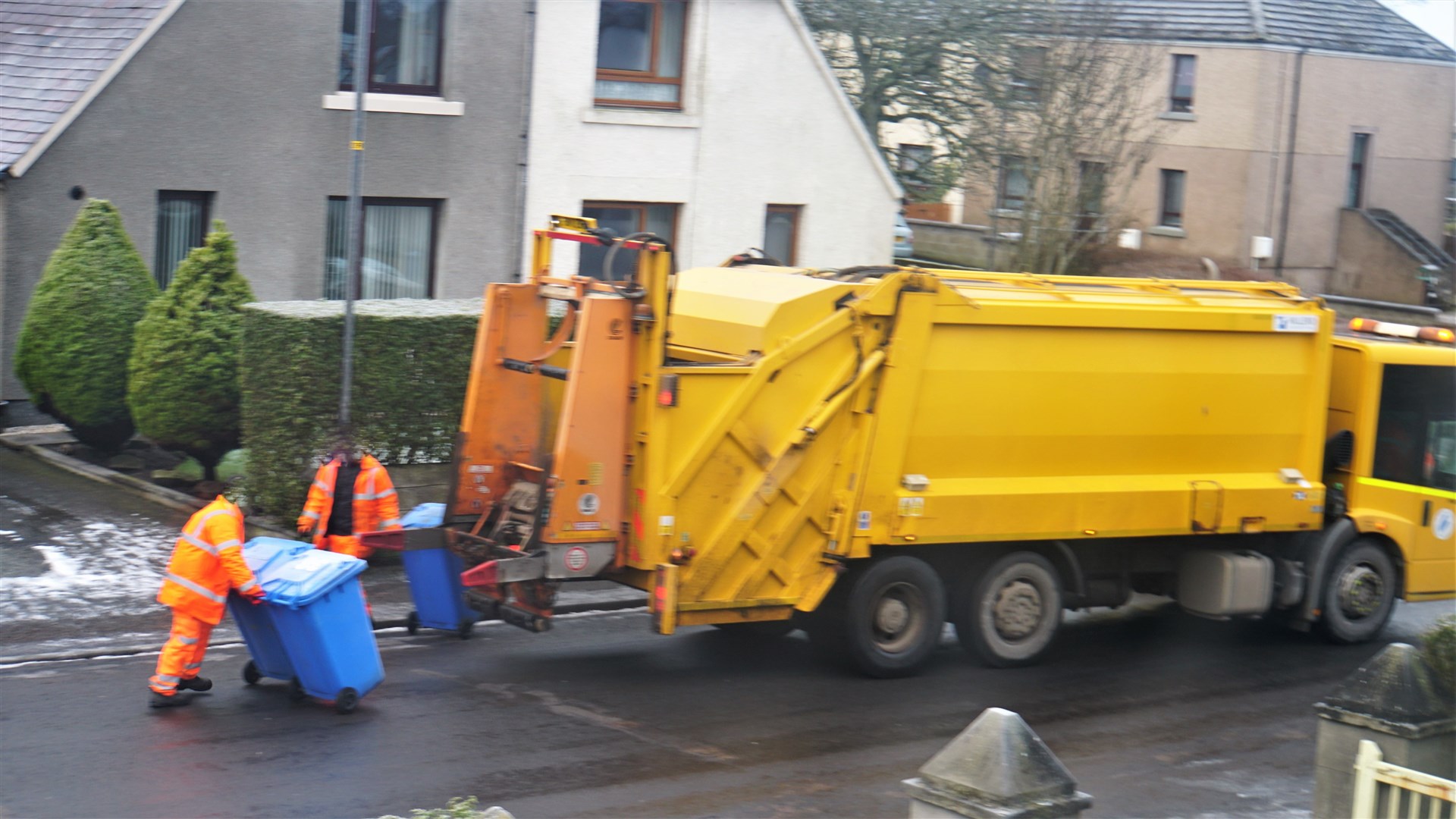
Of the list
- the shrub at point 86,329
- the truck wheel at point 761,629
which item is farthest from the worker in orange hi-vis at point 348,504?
the shrub at point 86,329

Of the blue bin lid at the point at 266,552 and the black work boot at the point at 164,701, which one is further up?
the blue bin lid at the point at 266,552

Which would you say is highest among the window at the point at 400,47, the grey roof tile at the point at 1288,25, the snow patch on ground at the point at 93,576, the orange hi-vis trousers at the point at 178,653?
the grey roof tile at the point at 1288,25

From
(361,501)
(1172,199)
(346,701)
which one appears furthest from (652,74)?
(1172,199)

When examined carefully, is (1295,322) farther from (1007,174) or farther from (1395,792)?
(1007,174)

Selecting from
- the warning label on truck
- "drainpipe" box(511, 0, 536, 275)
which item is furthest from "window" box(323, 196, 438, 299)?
the warning label on truck

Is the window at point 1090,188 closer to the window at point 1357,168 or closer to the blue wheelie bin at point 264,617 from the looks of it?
the window at point 1357,168

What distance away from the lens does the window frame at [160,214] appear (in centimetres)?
1446

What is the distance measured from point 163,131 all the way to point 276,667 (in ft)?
25.5

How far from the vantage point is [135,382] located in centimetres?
1241

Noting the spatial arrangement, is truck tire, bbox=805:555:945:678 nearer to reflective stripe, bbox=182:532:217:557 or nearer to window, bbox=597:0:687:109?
reflective stripe, bbox=182:532:217:557

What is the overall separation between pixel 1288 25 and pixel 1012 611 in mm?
27294

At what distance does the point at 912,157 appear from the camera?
28.0 metres

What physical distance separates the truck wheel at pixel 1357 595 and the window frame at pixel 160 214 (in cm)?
1041

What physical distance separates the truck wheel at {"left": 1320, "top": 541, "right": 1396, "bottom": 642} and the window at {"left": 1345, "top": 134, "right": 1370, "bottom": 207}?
84.2ft
